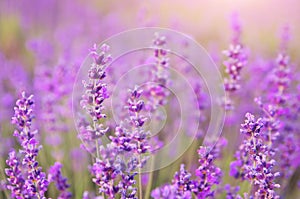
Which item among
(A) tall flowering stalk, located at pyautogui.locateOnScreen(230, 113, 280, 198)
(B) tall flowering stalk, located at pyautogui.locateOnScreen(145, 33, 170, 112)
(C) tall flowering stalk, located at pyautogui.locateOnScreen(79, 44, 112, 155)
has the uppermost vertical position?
(B) tall flowering stalk, located at pyautogui.locateOnScreen(145, 33, 170, 112)

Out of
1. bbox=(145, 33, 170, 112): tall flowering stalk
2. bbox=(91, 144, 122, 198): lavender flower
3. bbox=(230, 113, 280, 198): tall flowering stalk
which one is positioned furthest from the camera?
bbox=(145, 33, 170, 112): tall flowering stalk

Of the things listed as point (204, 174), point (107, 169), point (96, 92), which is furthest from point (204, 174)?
point (96, 92)

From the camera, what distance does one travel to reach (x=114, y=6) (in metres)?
8.11

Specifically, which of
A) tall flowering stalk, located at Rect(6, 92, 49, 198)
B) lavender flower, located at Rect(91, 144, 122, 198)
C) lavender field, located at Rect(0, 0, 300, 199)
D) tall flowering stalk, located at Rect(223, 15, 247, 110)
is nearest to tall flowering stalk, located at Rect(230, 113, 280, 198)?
lavender field, located at Rect(0, 0, 300, 199)

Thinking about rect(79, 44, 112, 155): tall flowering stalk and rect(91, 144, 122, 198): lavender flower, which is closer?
rect(91, 144, 122, 198): lavender flower

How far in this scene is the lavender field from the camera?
5.81 feet

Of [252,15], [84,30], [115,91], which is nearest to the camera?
[115,91]

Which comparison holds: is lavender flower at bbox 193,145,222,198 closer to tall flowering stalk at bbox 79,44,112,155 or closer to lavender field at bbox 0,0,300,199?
lavender field at bbox 0,0,300,199

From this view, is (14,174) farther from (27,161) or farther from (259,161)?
(259,161)

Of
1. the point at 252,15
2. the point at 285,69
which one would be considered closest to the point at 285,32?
the point at 285,69

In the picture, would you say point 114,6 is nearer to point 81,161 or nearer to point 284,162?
point 81,161

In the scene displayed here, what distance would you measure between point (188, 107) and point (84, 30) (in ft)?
9.16

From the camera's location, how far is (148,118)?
2.19 metres

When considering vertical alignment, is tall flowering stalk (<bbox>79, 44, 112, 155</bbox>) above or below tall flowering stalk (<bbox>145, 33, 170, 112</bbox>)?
below
